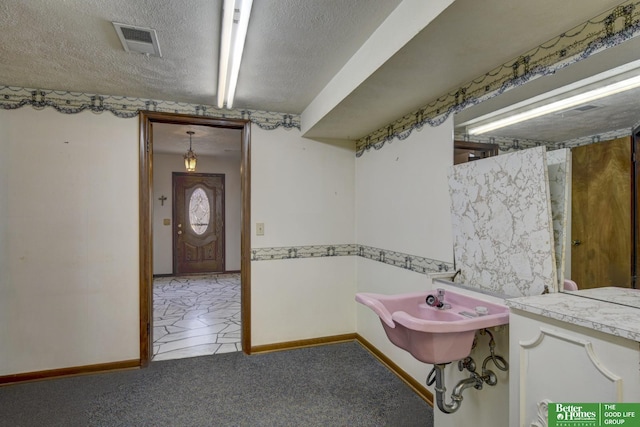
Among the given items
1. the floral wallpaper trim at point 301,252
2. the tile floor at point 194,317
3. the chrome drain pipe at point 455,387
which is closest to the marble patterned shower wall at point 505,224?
the chrome drain pipe at point 455,387

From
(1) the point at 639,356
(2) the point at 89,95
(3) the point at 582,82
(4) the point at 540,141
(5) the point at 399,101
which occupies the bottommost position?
(1) the point at 639,356

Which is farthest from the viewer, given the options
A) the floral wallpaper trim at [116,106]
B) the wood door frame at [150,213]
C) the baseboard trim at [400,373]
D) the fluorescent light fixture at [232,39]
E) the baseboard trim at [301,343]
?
the baseboard trim at [301,343]

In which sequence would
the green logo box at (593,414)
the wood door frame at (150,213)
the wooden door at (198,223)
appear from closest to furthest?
the green logo box at (593,414), the wood door frame at (150,213), the wooden door at (198,223)

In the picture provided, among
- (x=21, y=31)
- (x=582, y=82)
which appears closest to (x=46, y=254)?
(x=21, y=31)

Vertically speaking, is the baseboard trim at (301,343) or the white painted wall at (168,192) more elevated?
the white painted wall at (168,192)

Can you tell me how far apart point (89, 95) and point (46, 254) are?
1.35 metres

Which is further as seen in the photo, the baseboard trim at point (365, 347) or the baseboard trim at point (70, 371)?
the baseboard trim at point (70, 371)

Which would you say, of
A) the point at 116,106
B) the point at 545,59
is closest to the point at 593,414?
the point at 545,59

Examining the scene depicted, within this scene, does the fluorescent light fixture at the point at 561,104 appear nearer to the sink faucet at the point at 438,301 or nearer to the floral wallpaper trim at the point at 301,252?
the sink faucet at the point at 438,301

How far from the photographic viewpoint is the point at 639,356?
0.82m

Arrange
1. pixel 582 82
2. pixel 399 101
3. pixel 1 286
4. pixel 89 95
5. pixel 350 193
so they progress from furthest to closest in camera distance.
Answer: pixel 350 193, pixel 89 95, pixel 1 286, pixel 399 101, pixel 582 82

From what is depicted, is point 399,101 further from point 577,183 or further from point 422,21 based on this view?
point 577,183

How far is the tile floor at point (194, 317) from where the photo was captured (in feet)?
10.3

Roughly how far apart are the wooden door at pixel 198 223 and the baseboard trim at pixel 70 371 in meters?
3.97
